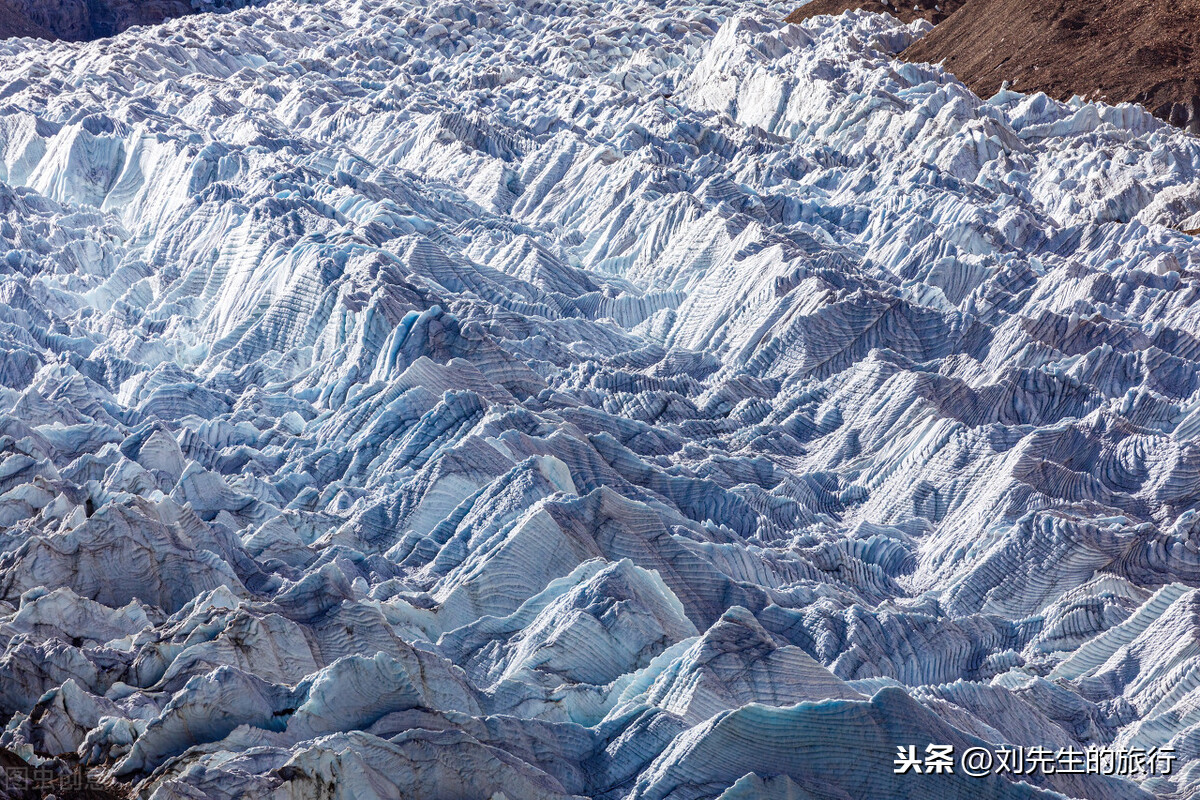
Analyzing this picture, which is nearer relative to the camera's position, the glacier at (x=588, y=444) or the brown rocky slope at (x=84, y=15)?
the glacier at (x=588, y=444)

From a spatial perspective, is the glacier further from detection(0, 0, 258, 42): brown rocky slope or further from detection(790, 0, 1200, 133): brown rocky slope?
detection(0, 0, 258, 42): brown rocky slope

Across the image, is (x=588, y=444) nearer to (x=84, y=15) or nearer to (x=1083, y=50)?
(x=1083, y=50)

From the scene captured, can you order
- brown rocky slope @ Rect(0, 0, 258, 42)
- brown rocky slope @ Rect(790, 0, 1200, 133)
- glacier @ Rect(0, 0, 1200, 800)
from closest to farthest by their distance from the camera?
glacier @ Rect(0, 0, 1200, 800), brown rocky slope @ Rect(790, 0, 1200, 133), brown rocky slope @ Rect(0, 0, 258, 42)

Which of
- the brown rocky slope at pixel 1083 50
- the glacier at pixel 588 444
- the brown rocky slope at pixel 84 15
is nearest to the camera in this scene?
the glacier at pixel 588 444

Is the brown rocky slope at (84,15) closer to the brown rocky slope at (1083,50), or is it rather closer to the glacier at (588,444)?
the glacier at (588,444)

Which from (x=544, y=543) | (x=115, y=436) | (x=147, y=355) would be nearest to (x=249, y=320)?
(x=147, y=355)

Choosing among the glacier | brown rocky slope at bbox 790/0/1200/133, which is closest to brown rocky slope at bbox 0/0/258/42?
the glacier

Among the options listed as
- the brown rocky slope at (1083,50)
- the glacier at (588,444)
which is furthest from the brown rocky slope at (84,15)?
the brown rocky slope at (1083,50)

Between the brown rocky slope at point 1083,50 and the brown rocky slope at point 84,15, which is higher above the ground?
the brown rocky slope at point 1083,50

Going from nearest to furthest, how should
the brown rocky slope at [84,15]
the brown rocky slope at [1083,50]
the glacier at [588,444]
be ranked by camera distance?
the glacier at [588,444] < the brown rocky slope at [1083,50] < the brown rocky slope at [84,15]

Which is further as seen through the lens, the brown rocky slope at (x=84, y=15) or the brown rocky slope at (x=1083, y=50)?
the brown rocky slope at (x=84, y=15)
